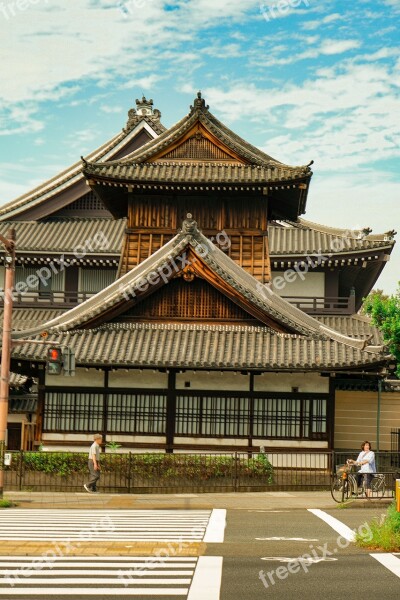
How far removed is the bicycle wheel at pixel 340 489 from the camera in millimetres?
24797

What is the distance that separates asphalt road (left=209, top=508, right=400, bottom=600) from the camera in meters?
11.4

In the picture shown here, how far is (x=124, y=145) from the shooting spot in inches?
1909

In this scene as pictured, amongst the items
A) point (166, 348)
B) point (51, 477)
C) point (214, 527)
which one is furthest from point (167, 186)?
point (214, 527)

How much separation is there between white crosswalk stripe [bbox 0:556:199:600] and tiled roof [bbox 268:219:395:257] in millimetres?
30207

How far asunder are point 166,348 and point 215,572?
60.8ft

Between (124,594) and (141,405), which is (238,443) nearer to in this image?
(141,405)

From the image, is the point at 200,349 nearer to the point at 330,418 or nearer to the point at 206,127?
the point at 330,418

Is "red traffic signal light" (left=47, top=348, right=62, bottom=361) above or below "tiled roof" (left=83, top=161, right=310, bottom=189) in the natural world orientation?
below

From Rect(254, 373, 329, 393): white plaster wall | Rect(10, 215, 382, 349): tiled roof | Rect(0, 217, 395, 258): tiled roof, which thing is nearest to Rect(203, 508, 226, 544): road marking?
Rect(254, 373, 329, 393): white plaster wall

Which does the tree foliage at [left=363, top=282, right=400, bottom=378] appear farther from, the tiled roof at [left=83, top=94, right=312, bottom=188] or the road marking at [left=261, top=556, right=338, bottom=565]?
the road marking at [left=261, top=556, right=338, bottom=565]

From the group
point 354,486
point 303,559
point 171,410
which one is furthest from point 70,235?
point 303,559

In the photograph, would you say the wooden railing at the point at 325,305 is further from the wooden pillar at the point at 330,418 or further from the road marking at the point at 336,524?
the road marking at the point at 336,524

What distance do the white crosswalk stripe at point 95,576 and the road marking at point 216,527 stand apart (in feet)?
7.68

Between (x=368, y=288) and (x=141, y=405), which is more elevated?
(x=368, y=288)
